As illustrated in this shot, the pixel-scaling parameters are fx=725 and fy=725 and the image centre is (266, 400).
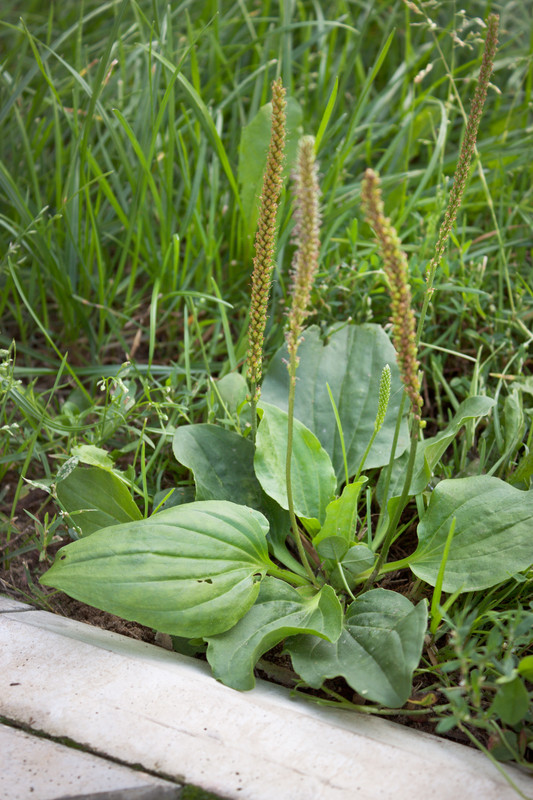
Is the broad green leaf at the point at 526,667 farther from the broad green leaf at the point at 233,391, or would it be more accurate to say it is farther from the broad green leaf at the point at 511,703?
the broad green leaf at the point at 233,391

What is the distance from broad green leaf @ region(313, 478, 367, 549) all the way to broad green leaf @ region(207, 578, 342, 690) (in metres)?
0.15

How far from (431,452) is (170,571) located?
732 mm

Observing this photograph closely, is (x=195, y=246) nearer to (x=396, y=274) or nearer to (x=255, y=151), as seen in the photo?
(x=255, y=151)

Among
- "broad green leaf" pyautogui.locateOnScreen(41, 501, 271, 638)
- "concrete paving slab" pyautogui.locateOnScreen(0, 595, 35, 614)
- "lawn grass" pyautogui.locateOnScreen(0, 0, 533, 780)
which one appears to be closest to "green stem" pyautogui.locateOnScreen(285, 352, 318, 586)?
"broad green leaf" pyautogui.locateOnScreen(41, 501, 271, 638)

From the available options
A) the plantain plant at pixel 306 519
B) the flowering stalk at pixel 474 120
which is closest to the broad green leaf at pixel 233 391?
the plantain plant at pixel 306 519

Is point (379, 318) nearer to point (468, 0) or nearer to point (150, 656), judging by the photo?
point (150, 656)

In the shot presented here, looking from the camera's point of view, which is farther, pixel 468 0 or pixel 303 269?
pixel 468 0

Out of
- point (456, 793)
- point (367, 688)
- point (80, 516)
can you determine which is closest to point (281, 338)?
point (80, 516)

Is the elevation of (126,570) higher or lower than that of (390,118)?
lower

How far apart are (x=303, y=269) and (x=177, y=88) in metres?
2.04

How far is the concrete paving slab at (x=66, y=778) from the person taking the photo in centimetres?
124

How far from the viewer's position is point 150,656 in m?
1.59

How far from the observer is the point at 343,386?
2.11 m

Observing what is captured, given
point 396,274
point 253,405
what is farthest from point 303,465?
point 396,274
